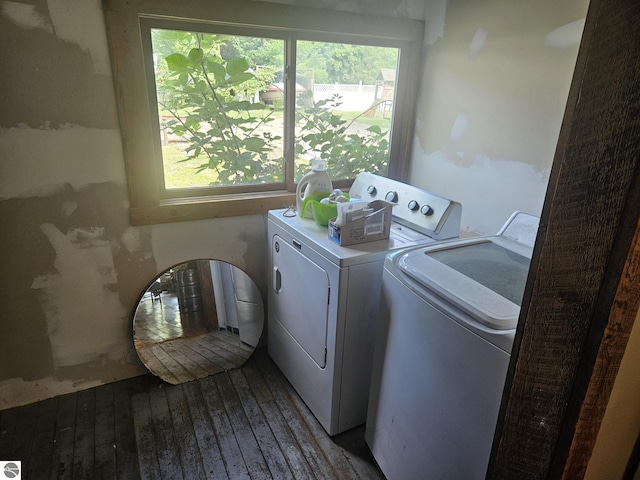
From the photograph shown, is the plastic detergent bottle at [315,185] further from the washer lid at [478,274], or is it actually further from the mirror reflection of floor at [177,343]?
the mirror reflection of floor at [177,343]

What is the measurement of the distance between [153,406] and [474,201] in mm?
1944

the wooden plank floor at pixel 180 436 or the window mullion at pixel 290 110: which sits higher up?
the window mullion at pixel 290 110

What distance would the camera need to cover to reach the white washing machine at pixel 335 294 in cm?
162

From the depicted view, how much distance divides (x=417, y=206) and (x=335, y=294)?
0.62 metres

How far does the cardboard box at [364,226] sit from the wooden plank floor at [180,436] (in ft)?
3.07

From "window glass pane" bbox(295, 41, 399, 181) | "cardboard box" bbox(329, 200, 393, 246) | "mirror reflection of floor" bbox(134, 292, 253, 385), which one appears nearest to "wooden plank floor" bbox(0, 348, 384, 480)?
"mirror reflection of floor" bbox(134, 292, 253, 385)

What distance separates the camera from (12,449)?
1.77m

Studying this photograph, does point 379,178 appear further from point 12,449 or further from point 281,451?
point 12,449

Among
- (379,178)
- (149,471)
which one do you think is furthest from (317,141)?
(149,471)

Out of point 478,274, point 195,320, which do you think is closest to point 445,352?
point 478,274

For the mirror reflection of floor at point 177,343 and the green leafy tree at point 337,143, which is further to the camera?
the green leafy tree at point 337,143

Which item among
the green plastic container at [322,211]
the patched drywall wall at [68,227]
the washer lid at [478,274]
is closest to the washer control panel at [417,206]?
the washer lid at [478,274]

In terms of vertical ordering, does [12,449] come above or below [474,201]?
below

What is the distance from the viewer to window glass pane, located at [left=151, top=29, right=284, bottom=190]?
1.88 m
